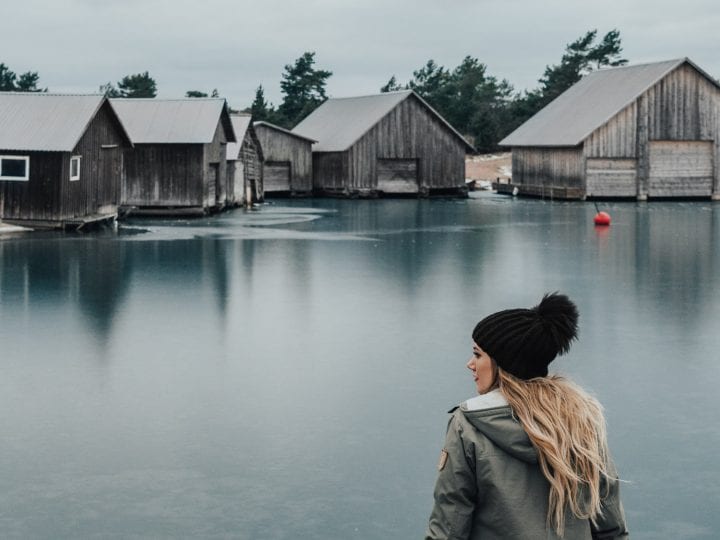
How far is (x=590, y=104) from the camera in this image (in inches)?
2488

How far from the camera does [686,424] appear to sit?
11.1 metres

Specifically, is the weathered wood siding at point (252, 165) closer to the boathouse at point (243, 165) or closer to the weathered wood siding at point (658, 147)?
the boathouse at point (243, 165)

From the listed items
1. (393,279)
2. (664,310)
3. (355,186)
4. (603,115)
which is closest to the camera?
(664,310)

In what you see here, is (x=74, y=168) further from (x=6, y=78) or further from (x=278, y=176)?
(x=6, y=78)

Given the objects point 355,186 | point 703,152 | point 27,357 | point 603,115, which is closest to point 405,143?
point 355,186

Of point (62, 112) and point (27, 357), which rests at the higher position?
point (62, 112)

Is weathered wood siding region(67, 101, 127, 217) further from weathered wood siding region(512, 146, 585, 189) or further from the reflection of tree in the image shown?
weathered wood siding region(512, 146, 585, 189)

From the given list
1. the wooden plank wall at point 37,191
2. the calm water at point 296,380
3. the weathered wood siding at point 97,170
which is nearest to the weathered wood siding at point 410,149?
the weathered wood siding at point 97,170

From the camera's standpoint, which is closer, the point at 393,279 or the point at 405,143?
the point at 393,279

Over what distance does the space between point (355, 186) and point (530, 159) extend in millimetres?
9586

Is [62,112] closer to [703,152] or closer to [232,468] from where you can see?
[232,468]

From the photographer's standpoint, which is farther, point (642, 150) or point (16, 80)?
point (16, 80)

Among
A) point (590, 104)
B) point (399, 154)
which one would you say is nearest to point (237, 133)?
point (399, 154)

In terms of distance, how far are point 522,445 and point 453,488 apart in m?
0.28
